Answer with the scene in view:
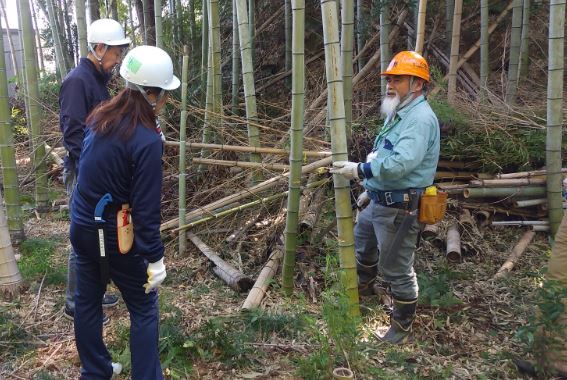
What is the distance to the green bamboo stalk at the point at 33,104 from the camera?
465 centimetres

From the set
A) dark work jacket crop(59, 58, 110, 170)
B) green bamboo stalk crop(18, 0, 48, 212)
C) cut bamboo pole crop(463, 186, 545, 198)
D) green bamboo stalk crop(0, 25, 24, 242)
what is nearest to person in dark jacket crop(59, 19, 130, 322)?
dark work jacket crop(59, 58, 110, 170)

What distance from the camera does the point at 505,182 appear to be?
489 centimetres

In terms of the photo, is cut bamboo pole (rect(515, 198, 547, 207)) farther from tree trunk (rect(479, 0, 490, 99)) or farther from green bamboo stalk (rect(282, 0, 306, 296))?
green bamboo stalk (rect(282, 0, 306, 296))

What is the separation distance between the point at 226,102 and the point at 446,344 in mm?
4863

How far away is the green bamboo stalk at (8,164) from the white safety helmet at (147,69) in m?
2.48

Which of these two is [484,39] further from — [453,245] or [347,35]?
[453,245]

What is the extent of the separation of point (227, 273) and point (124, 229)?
1.91 metres

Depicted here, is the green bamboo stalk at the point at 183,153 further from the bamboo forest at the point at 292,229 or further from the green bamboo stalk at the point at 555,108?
the green bamboo stalk at the point at 555,108

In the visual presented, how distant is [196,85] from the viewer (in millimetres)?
7059

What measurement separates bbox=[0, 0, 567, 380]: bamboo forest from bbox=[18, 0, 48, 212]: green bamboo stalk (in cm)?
3

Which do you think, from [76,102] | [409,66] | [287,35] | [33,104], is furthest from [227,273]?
[287,35]

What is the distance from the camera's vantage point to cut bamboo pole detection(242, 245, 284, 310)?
3.55 metres

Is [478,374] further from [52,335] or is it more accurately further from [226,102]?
[226,102]

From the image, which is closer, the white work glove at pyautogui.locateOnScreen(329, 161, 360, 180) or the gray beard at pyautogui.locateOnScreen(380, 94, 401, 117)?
the white work glove at pyautogui.locateOnScreen(329, 161, 360, 180)
